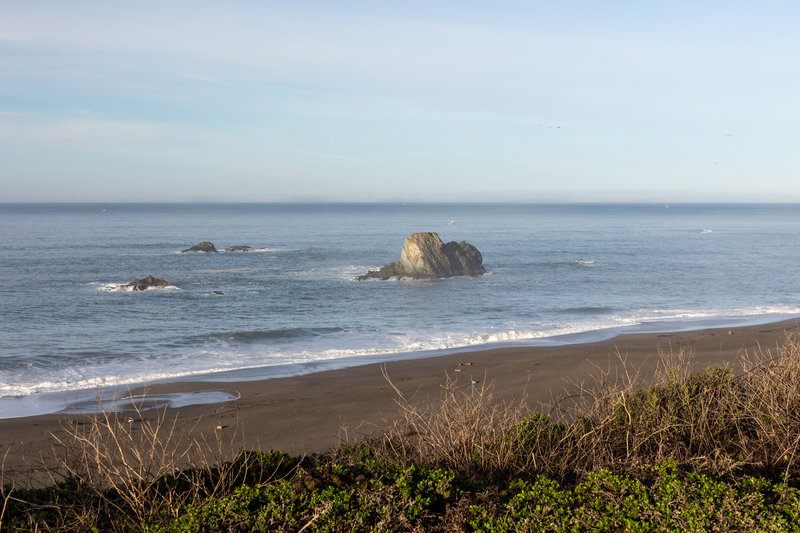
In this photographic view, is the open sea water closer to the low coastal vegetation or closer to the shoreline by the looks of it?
the shoreline

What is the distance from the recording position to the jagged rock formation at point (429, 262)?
39.4m

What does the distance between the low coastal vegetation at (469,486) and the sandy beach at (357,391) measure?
7.34 ft

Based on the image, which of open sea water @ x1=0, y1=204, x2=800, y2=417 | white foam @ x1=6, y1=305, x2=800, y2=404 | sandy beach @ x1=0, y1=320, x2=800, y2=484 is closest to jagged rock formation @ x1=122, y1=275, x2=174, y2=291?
open sea water @ x1=0, y1=204, x2=800, y2=417

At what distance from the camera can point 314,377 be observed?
15797 mm

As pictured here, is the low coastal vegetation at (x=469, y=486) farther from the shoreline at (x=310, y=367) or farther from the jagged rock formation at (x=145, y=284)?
the jagged rock formation at (x=145, y=284)

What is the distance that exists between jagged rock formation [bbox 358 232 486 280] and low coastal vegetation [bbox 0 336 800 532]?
32.9 metres

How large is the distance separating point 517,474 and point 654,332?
708 inches

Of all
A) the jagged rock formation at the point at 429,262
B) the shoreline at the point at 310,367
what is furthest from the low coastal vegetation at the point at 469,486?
the jagged rock formation at the point at 429,262

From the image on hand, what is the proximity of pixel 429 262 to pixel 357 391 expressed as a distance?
85.0 ft

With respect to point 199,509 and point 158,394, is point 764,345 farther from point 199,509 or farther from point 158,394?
point 199,509

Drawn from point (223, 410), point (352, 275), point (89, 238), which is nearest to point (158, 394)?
point (223, 410)

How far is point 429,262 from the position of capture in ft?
130

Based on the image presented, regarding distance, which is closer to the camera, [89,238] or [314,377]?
[314,377]

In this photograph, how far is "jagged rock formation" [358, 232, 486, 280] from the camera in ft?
129
